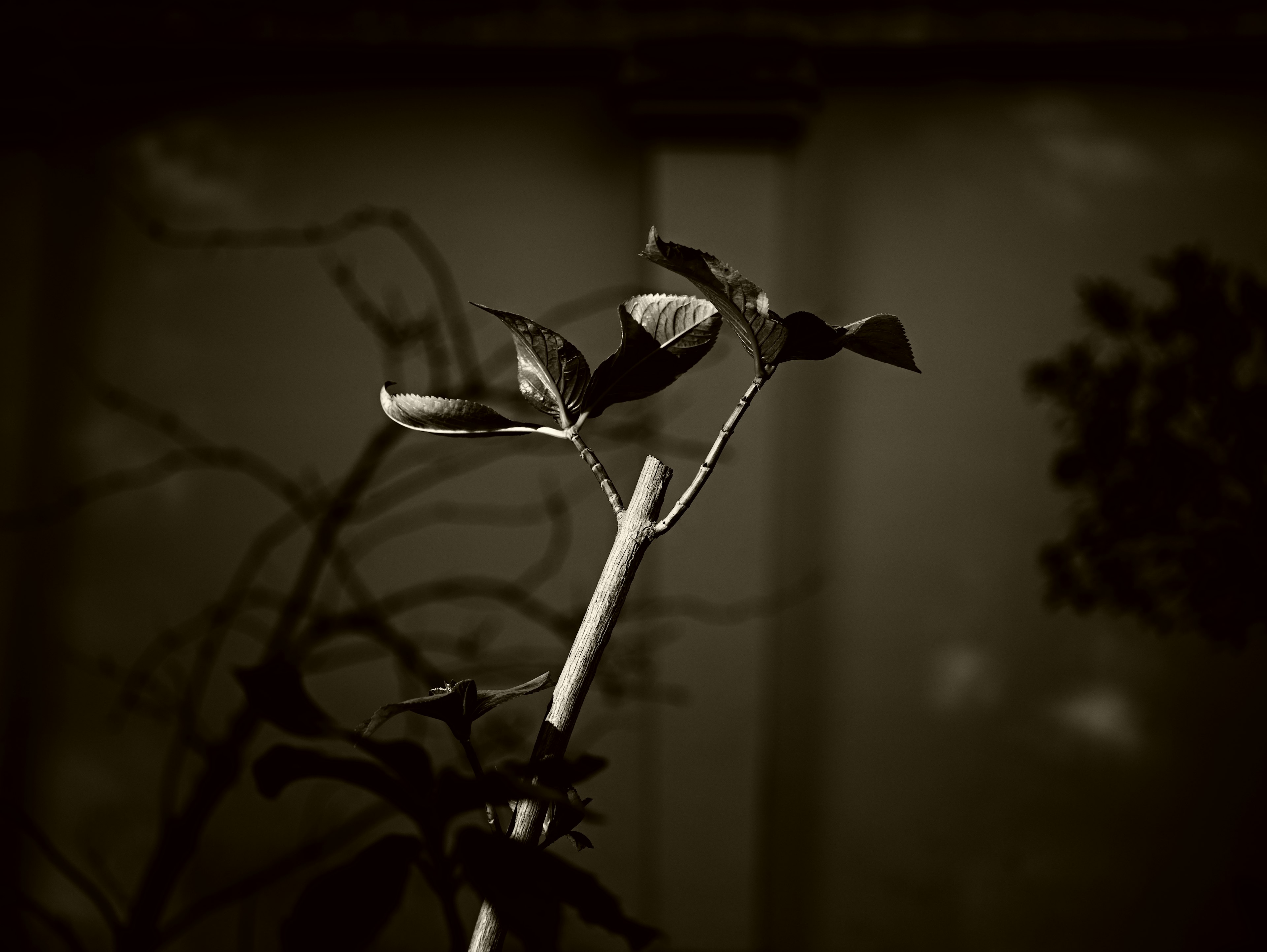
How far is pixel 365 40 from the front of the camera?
173 centimetres

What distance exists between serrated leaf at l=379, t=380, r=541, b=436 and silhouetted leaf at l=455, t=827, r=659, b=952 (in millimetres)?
116

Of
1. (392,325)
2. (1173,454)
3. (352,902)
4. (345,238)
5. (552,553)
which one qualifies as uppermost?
(345,238)

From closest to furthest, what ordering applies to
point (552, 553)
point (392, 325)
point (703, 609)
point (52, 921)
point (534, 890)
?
point (534, 890), point (52, 921), point (392, 325), point (703, 609), point (552, 553)

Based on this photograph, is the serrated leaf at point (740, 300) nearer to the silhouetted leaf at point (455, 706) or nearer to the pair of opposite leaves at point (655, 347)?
the pair of opposite leaves at point (655, 347)

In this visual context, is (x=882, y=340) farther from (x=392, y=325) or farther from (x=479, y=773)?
(x=392, y=325)

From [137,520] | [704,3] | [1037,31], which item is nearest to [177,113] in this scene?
[137,520]

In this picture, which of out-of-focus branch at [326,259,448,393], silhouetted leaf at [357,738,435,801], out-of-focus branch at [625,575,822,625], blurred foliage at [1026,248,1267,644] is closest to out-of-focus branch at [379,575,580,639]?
out-of-focus branch at [625,575,822,625]

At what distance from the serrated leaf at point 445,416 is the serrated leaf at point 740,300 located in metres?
0.07

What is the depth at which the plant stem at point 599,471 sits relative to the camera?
0.27 metres

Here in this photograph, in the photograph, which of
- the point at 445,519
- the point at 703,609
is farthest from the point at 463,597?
the point at 703,609

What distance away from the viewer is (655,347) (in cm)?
28

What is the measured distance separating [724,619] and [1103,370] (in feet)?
2.71

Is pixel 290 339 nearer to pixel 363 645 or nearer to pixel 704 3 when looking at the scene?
pixel 363 645

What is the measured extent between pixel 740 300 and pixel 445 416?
10 cm
